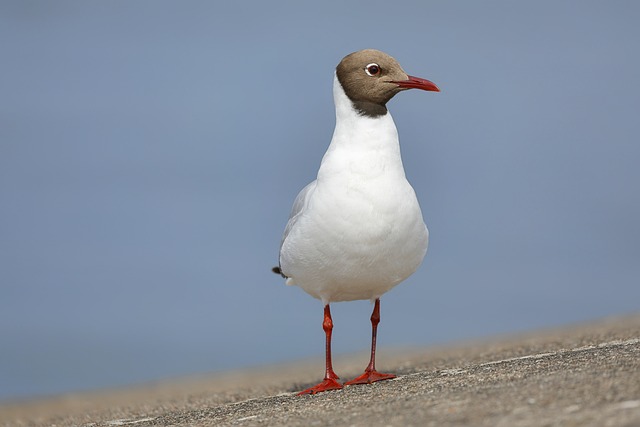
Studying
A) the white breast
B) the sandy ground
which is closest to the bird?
the white breast

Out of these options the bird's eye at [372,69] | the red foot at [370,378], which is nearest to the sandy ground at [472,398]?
the red foot at [370,378]

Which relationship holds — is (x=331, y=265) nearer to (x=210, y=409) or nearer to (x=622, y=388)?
(x=210, y=409)

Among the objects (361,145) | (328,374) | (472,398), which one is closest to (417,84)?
(361,145)

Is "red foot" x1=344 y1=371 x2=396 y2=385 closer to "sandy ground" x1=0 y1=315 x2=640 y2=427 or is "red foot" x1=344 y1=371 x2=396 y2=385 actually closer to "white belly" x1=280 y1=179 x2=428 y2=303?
"sandy ground" x1=0 y1=315 x2=640 y2=427

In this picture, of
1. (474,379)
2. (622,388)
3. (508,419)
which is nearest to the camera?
(508,419)

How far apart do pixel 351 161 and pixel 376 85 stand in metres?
0.83

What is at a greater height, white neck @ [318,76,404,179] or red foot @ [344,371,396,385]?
white neck @ [318,76,404,179]

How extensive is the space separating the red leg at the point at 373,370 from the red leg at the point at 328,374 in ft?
0.61

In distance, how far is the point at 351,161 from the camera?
8406 mm

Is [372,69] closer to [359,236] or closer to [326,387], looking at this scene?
[359,236]

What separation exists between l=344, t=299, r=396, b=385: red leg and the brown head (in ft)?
6.79

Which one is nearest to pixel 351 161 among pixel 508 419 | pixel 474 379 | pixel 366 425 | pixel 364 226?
pixel 364 226

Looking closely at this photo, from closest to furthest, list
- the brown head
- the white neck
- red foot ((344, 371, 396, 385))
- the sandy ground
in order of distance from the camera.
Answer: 1. the sandy ground
2. the white neck
3. the brown head
4. red foot ((344, 371, 396, 385))

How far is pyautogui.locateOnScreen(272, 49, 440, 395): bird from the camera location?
8.20 meters
